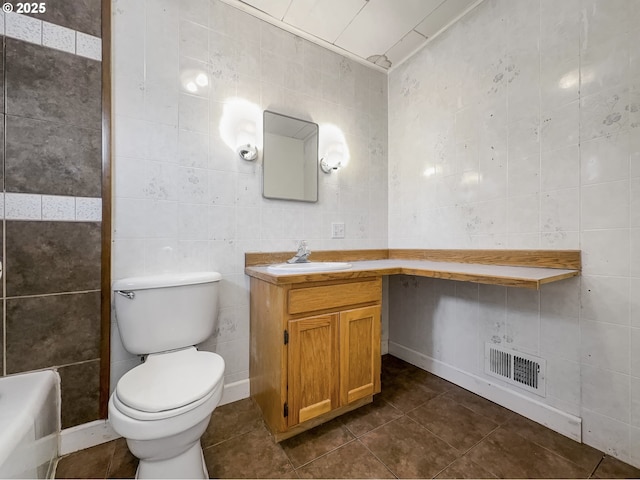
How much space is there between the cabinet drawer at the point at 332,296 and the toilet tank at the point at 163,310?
489 millimetres

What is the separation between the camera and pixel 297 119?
179cm

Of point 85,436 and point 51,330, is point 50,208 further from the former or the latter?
point 85,436

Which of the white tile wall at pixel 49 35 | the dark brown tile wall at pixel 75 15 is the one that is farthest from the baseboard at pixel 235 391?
the dark brown tile wall at pixel 75 15

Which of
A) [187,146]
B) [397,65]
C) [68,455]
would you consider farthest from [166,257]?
[397,65]

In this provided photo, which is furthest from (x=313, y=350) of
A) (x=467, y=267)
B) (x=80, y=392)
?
(x=80, y=392)

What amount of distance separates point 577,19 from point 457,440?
6.89 ft

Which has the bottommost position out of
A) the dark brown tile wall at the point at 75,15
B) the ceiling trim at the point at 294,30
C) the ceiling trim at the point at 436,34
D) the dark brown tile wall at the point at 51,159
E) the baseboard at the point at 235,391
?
the baseboard at the point at 235,391

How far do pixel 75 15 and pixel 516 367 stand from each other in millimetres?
2876

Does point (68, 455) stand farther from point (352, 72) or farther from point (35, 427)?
point (352, 72)

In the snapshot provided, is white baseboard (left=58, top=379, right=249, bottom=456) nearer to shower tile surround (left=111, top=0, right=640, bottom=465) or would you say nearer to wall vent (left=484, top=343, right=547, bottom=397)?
shower tile surround (left=111, top=0, right=640, bottom=465)

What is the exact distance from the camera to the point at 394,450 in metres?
1.20

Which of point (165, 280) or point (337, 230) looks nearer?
point (165, 280)

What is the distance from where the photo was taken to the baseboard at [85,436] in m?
1.20

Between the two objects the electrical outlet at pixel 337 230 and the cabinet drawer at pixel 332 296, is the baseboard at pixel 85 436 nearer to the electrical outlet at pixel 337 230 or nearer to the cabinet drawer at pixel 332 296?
the cabinet drawer at pixel 332 296
